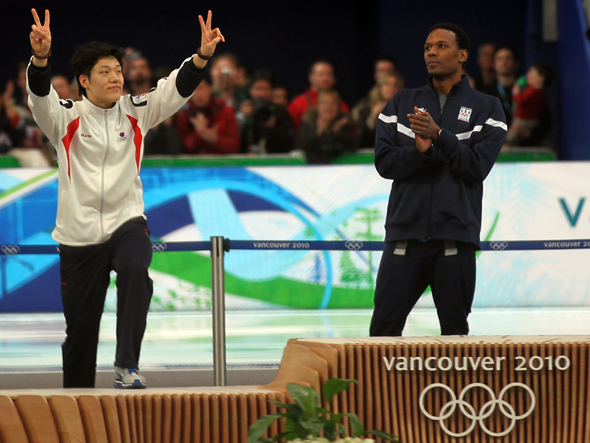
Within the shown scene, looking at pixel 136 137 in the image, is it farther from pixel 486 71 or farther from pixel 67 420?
pixel 486 71

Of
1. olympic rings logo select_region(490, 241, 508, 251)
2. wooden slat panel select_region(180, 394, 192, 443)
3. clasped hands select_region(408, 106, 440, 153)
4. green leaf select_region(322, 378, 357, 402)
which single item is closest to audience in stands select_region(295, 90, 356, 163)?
olympic rings logo select_region(490, 241, 508, 251)

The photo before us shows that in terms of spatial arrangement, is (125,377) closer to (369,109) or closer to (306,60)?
(369,109)

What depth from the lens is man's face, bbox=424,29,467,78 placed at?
4.36 metres

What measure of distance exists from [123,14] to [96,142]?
1040 cm

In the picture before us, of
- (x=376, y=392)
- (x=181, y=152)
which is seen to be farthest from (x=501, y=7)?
(x=376, y=392)

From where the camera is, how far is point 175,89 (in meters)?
4.32

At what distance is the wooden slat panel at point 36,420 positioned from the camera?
9.55 ft

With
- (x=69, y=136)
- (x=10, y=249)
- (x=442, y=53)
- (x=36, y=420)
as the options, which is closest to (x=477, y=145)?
(x=442, y=53)

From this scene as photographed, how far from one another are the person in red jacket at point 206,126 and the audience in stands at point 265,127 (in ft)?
0.40

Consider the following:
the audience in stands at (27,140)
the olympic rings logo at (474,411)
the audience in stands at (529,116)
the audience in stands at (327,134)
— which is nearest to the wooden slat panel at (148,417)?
the olympic rings logo at (474,411)

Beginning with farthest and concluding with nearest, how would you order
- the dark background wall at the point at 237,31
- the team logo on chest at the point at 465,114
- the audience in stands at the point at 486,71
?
1. the dark background wall at the point at 237,31
2. the audience in stands at the point at 486,71
3. the team logo on chest at the point at 465,114

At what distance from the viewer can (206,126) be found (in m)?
8.55

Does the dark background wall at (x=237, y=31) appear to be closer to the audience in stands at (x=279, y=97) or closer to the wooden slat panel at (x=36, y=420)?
the audience in stands at (x=279, y=97)

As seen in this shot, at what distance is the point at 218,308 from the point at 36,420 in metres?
2.25
